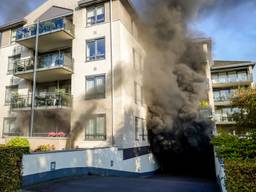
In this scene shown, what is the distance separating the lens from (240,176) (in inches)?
208

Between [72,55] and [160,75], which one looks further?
[160,75]

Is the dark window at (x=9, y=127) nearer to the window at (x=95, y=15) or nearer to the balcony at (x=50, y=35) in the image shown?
the balcony at (x=50, y=35)

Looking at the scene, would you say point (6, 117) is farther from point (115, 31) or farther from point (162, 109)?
point (162, 109)

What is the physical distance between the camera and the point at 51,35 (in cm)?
1741

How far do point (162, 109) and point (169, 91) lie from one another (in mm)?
1766

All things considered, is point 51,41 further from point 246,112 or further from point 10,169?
point 246,112

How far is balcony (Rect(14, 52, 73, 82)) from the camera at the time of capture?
650 inches

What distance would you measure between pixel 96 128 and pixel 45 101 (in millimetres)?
4604

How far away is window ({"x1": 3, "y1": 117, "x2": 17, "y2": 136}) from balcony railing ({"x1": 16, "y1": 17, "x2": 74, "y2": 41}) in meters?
6.97

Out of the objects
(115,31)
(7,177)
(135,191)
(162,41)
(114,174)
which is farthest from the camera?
(162,41)

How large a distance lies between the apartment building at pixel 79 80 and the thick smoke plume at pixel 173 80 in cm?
151

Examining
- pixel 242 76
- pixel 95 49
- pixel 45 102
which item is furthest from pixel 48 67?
pixel 242 76

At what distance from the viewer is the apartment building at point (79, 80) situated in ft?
51.0

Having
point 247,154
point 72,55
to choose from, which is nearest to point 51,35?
point 72,55
